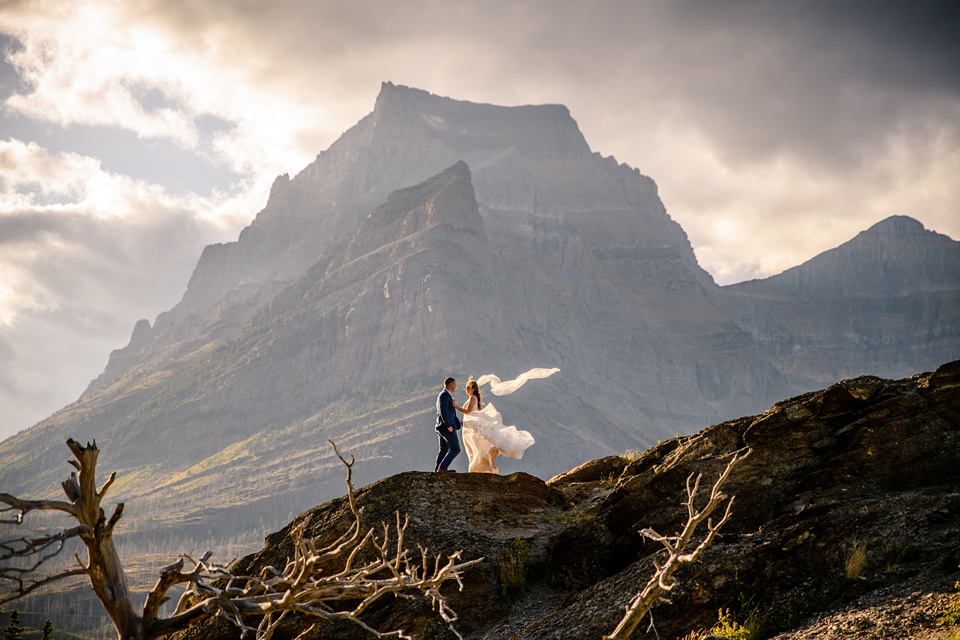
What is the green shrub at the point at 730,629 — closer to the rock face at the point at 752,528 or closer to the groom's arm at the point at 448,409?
the rock face at the point at 752,528

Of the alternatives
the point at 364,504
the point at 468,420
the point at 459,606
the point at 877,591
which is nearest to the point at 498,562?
the point at 459,606

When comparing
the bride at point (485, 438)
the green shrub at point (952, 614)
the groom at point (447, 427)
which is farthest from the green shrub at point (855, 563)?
the bride at point (485, 438)

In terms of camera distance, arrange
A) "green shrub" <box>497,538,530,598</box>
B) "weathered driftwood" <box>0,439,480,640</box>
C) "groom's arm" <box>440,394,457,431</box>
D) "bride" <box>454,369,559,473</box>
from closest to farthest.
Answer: "weathered driftwood" <box>0,439,480,640</box> → "green shrub" <box>497,538,530,598</box> → "groom's arm" <box>440,394,457,431</box> → "bride" <box>454,369,559,473</box>

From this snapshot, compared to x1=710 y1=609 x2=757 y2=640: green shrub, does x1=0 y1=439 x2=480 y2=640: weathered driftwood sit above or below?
above

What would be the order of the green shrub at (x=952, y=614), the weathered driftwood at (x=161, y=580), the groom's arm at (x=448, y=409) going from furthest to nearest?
the groom's arm at (x=448, y=409), the green shrub at (x=952, y=614), the weathered driftwood at (x=161, y=580)

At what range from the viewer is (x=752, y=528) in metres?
16.0

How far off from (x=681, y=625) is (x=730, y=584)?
3.68 ft

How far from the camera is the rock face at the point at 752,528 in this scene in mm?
13531

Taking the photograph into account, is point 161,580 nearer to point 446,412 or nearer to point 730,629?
point 730,629

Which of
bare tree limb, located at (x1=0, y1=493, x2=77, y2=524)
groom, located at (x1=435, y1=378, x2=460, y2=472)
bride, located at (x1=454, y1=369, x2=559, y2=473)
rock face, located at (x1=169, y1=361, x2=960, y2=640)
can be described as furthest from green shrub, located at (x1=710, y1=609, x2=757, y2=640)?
bride, located at (x1=454, y1=369, x2=559, y2=473)

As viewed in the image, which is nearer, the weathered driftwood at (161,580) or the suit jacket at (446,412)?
the weathered driftwood at (161,580)

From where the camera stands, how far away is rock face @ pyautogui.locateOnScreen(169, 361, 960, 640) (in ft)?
44.4

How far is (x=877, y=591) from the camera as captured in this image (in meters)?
13.1

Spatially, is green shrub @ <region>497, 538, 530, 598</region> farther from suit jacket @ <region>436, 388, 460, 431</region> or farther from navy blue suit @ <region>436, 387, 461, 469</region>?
suit jacket @ <region>436, 388, 460, 431</region>
